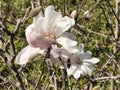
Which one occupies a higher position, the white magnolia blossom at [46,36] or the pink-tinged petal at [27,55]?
the white magnolia blossom at [46,36]

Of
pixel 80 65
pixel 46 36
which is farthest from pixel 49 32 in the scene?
pixel 80 65

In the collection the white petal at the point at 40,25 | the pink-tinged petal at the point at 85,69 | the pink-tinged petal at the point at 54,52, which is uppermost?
the white petal at the point at 40,25

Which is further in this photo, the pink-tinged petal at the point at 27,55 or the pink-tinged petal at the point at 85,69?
the pink-tinged petal at the point at 85,69

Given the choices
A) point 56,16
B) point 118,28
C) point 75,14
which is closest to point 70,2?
point 118,28

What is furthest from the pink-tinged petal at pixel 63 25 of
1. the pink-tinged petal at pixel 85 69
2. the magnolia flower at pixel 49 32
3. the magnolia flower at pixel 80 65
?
the pink-tinged petal at pixel 85 69

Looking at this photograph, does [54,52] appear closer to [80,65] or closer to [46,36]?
[46,36]

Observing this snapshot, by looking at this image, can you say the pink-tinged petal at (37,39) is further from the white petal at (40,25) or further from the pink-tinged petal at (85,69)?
the pink-tinged petal at (85,69)

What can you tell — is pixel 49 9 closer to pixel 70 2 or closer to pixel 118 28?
pixel 118 28

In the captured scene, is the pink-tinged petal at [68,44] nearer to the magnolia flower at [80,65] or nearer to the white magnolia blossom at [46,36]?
the white magnolia blossom at [46,36]
